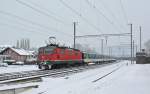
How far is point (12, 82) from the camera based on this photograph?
16.8 metres

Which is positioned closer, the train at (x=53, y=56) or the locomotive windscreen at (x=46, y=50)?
the train at (x=53, y=56)

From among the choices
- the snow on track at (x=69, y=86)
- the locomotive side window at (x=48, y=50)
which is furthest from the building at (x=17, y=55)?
the snow on track at (x=69, y=86)

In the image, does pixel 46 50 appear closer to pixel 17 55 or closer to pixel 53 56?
pixel 53 56

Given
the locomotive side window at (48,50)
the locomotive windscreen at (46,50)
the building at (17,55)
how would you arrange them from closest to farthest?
the locomotive side window at (48,50)
the locomotive windscreen at (46,50)
the building at (17,55)

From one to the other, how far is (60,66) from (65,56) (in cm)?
152

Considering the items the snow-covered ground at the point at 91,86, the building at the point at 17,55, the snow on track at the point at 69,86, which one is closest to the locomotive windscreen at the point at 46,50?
the snow-covered ground at the point at 91,86

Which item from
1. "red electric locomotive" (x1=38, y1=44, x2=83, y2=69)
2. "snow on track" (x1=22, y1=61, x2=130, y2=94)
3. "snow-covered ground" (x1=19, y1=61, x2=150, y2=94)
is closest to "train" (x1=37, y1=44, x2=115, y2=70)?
"red electric locomotive" (x1=38, y1=44, x2=83, y2=69)

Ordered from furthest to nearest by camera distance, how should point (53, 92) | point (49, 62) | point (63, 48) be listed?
point (63, 48) → point (49, 62) → point (53, 92)

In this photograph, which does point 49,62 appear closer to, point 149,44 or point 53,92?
point 53,92

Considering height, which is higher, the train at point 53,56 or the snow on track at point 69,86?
the train at point 53,56

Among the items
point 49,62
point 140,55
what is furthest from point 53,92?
point 140,55

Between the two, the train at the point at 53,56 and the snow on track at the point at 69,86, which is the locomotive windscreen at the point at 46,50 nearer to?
the train at the point at 53,56

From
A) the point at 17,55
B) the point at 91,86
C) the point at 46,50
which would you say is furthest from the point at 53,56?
the point at 17,55

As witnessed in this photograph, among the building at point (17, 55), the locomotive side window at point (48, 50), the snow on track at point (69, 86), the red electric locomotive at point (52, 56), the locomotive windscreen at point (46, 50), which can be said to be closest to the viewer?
the snow on track at point (69, 86)
